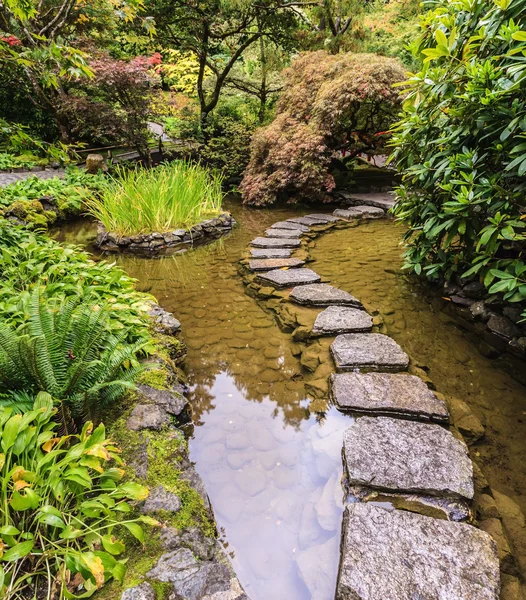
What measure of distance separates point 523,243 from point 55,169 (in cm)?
979

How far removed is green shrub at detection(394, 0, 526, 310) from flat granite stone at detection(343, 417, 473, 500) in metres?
1.17

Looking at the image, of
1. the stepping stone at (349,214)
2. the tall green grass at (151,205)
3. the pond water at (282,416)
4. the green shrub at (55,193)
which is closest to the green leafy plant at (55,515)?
the pond water at (282,416)

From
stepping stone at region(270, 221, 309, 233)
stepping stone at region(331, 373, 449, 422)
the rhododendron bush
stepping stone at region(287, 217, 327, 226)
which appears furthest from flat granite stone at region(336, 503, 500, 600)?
the rhododendron bush

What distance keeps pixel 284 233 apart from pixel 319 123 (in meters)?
2.93

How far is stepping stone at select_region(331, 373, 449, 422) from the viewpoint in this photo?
6.46 ft

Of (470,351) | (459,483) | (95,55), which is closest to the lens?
(459,483)

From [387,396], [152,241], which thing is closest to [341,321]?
[387,396]

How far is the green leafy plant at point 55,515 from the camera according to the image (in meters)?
0.98

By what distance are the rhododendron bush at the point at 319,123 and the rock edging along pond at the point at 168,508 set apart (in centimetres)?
578

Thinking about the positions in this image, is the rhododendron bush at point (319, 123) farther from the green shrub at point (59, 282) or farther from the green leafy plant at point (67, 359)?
the green leafy plant at point (67, 359)

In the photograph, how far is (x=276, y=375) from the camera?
2.48m

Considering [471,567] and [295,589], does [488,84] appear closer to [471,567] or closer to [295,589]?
[471,567]

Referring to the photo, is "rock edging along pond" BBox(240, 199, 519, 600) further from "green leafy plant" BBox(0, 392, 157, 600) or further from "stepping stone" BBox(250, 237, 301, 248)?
"stepping stone" BBox(250, 237, 301, 248)

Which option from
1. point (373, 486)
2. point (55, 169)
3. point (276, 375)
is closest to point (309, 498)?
point (373, 486)
